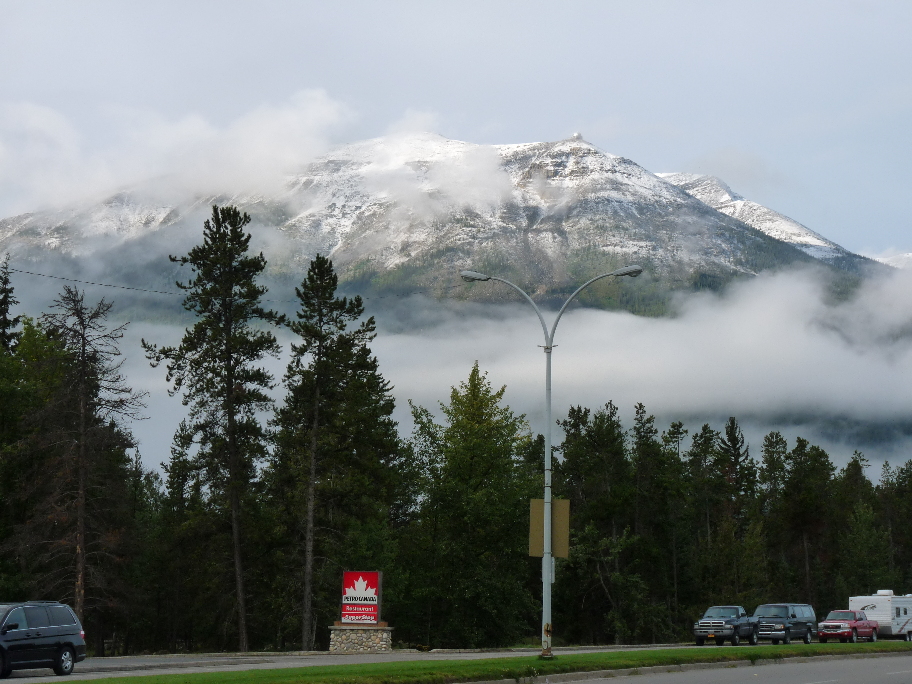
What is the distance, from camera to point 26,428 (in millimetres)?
53812

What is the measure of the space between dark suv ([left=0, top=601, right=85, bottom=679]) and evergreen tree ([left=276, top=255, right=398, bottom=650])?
2718cm

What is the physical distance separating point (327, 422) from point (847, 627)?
2900 centimetres

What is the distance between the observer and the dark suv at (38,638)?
24219mm

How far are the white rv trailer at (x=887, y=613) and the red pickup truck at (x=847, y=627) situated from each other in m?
2.66

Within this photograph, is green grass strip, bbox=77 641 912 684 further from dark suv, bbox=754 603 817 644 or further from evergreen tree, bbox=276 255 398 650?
evergreen tree, bbox=276 255 398 650

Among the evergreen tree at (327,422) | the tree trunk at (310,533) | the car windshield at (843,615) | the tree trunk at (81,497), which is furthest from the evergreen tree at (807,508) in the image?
the tree trunk at (81,497)

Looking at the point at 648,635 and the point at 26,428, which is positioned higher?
the point at 26,428

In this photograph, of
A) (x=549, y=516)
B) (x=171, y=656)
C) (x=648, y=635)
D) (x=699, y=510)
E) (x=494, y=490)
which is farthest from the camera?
(x=699, y=510)

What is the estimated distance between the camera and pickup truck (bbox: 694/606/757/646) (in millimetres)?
44781

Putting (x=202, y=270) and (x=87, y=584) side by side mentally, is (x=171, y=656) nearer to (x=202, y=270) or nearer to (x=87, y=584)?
(x=87, y=584)

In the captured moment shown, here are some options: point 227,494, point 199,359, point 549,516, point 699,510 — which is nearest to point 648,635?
point 699,510

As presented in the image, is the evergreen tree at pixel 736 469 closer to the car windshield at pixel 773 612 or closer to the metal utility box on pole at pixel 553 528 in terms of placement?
the car windshield at pixel 773 612

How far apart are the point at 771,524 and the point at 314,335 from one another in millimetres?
75126

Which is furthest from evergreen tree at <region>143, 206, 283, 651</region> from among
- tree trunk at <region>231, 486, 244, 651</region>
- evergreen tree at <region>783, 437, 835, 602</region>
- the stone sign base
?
evergreen tree at <region>783, 437, 835, 602</region>
